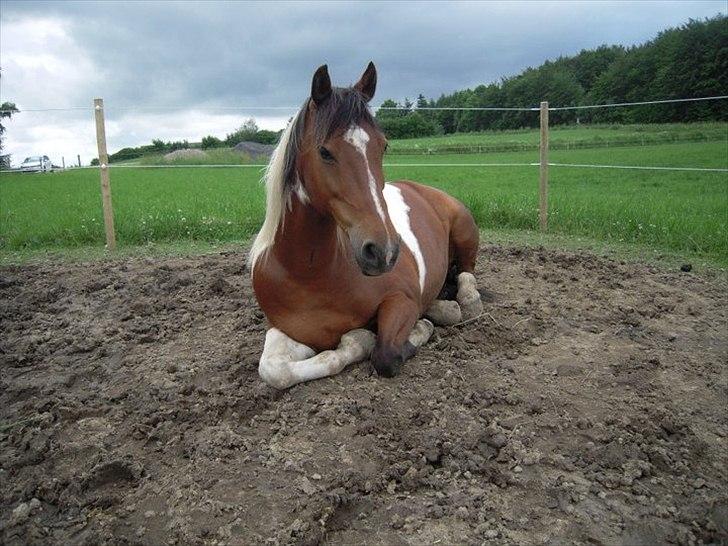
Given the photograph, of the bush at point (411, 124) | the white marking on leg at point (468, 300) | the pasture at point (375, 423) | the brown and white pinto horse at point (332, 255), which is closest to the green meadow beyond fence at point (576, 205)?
the bush at point (411, 124)

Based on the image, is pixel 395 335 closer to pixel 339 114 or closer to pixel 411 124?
pixel 339 114

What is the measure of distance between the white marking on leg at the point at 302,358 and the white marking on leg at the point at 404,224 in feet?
2.67

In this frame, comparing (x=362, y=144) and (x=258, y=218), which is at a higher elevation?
(x=362, y=144)

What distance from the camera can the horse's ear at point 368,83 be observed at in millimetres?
3129

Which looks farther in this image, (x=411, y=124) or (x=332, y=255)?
(x=411, y=124)

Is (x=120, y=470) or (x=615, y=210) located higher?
(x=615, y=210)

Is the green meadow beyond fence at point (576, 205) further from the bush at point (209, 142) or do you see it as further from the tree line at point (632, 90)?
the bush at point (209, 142)

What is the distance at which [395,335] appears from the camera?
3398 mm

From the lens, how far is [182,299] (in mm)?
5105

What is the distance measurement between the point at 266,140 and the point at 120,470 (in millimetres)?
15595

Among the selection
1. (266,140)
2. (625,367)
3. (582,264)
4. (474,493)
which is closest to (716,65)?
(266,140)

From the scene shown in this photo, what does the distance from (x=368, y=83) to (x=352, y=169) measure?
685 millimetres

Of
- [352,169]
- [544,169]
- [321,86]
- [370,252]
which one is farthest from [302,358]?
[544,169]

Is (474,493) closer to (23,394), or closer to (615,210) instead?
(23,394)
